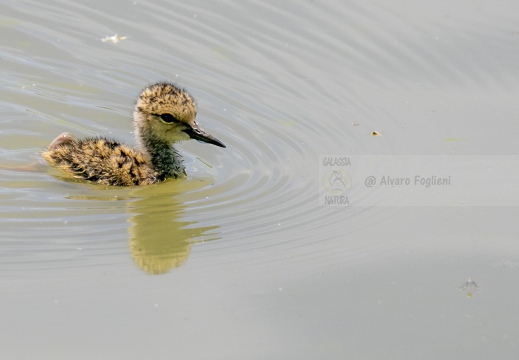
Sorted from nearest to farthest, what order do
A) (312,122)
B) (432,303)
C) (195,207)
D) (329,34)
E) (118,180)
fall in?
(432,303), (195,207), (118,180), (312,122), (329,34)

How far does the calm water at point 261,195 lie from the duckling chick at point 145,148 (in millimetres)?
127

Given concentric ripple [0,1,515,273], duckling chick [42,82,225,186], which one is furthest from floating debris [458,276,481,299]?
duckling chick [42,82,225,186]

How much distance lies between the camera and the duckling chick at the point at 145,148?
25.0ft

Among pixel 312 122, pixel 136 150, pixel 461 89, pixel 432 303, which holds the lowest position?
pixel 432 303

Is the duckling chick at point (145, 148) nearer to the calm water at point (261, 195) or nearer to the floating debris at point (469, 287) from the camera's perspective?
the calm water at point (261, 195)

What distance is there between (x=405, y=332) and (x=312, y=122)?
3114 millimetres

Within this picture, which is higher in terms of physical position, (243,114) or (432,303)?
(243,114)

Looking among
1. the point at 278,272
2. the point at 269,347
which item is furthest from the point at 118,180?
the point at 269,347

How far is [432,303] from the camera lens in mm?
5824

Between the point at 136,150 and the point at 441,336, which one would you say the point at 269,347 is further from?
the point at 136,150

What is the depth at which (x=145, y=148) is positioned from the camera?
8.05 meters

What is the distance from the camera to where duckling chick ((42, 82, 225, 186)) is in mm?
7633

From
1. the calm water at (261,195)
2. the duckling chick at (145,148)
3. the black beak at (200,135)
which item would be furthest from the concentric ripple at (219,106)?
the black beak at (200,135)

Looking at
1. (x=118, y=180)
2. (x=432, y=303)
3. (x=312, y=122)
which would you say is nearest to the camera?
(x=432, y=303)
